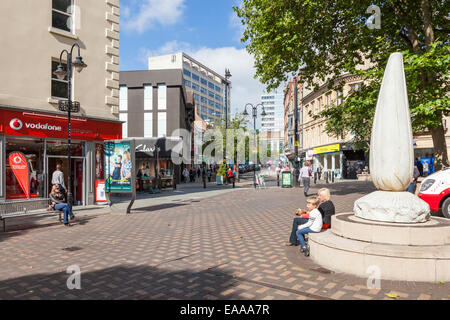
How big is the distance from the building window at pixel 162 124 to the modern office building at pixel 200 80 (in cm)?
3943

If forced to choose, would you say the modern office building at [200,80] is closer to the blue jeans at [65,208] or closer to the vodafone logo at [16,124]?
the vodafone logo at [16,124]

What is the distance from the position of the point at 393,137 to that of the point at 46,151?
12.9 metres

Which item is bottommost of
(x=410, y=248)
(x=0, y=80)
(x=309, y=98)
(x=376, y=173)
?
(x=410, y=248)

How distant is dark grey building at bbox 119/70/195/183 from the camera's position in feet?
123

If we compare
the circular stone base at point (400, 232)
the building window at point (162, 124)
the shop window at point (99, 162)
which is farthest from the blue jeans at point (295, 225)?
the building window at point (162, 124)

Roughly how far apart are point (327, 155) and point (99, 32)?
32761 mm

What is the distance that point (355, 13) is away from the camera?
1304 centimetres

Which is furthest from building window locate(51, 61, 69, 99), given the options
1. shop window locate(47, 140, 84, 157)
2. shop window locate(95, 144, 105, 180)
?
shop window locate(95, 144, 105, 180)

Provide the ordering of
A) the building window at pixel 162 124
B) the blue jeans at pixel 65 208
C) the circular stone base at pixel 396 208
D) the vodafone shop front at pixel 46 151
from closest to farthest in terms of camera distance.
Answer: the circular stone base at pixel 396 208 < the blue jeans at pixel 65 208 < the vodafone shop front at pixel 46 151 < the building window at pixel 162 124

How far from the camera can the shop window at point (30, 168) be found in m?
11.7

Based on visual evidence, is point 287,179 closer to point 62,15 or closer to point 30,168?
point 30,168

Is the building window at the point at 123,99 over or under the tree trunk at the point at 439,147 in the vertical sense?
over
